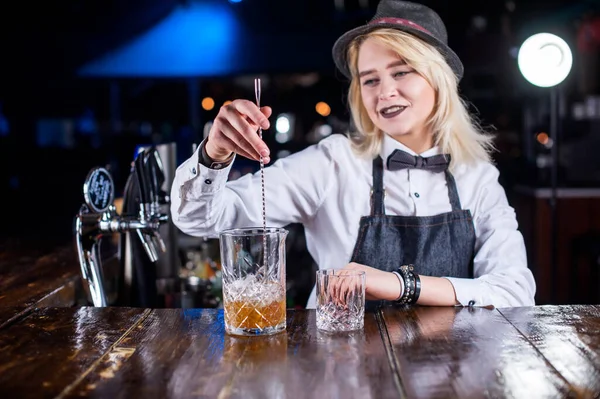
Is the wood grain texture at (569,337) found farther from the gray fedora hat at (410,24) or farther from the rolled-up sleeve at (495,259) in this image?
the gray fedora hat at (410,24)

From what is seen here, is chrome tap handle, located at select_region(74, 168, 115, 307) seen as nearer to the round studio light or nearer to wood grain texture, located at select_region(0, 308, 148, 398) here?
wood grain texture, located at select_region(0, 308, 148, 398)

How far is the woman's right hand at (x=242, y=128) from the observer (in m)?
1.38

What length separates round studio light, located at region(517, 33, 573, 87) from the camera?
10.2 feet

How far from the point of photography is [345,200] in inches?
81.7

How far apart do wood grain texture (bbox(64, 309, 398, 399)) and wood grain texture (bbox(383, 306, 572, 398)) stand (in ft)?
0.16

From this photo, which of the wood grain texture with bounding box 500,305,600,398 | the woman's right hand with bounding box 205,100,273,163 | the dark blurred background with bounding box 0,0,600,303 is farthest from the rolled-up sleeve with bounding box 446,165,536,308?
the dark blurred background with bounding box 0,0,600,303

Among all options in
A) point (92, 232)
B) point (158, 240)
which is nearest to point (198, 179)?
point (158, 240)

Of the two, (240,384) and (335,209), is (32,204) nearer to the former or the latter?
(335,209)

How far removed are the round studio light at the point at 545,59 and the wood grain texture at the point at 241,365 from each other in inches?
88.1

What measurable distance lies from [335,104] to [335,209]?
297 inches

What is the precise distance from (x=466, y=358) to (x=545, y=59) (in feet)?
7.88

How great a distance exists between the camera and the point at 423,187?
2.08 metres

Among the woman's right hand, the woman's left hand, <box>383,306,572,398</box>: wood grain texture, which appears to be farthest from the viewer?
the woman's left hand

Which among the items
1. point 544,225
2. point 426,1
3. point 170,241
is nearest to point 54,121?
point 426,1
